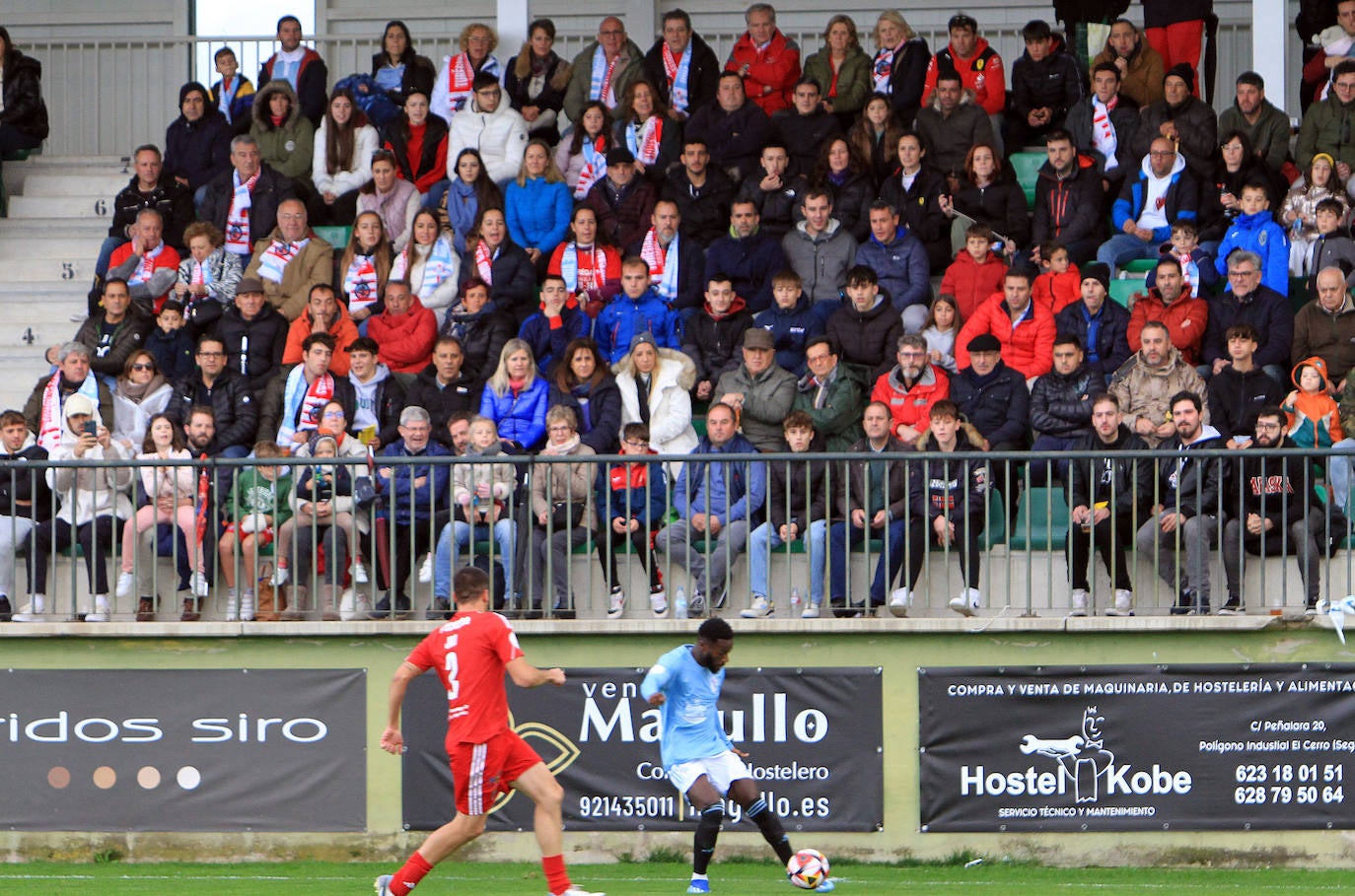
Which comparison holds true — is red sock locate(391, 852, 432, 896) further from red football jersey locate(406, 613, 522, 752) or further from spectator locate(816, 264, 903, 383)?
spectator locate(816, 264, 903, 383)

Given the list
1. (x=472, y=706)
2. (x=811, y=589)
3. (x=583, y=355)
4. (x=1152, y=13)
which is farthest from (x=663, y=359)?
(x=1152, y=13)

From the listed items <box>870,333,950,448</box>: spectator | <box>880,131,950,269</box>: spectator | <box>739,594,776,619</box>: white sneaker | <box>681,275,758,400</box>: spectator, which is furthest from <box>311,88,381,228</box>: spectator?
<box>739,594,776,619</box>: white sneaker

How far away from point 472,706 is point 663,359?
488 centimetres

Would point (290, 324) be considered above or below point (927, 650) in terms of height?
above

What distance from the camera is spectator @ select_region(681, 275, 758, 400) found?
16203 mm

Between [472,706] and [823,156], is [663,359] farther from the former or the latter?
[472,706]

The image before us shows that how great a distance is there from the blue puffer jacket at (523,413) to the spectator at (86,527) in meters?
2.70

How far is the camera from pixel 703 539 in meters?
14.2

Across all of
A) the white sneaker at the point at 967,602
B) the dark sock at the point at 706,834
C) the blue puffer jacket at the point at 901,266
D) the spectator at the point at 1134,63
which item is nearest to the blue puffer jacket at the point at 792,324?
the blue puffer jacket at the point at 901,266

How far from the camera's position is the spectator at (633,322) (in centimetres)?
1659

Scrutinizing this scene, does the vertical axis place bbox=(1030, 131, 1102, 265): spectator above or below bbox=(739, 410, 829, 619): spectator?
above

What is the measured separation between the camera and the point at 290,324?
17.0 metres

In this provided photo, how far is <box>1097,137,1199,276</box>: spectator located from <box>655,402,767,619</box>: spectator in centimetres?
446

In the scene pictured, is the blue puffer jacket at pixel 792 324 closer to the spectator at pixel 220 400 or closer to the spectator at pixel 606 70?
the spectator at pixel 606 70
